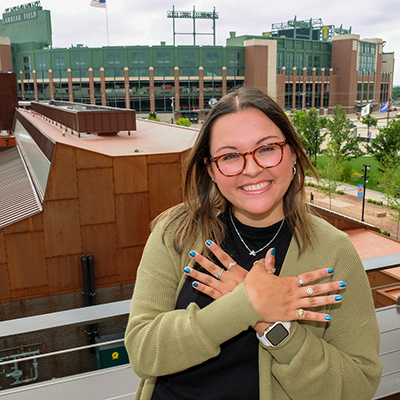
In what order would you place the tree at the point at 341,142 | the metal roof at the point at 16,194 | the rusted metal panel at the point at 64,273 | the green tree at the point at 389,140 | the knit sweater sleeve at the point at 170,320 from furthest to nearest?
the tree at the point at 341,142, the green tree at the point at 389,140, the rusted metal panel at the point at 64,273, the metal roof at the point at 16,194, the knit sweater sleeve at the point at 170,320

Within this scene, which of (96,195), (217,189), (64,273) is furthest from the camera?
(64,273)

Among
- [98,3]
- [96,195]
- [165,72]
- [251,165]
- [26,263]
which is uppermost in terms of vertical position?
[98,3]

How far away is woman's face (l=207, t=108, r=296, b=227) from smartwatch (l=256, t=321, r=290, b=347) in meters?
0.50

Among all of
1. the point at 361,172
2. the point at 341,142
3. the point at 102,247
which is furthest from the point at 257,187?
the point at 341,142

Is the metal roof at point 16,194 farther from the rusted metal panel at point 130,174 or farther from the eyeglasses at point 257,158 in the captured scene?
the eyeglasses at point 257,158

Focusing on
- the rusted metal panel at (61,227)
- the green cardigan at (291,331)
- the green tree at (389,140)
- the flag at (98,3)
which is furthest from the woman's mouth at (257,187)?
the flag at (98,3)

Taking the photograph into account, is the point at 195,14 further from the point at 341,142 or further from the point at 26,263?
the point at 26,263

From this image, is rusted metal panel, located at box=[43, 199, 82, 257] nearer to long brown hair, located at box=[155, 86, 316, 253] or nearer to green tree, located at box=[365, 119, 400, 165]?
long brown hair, located at box=[155, 86, 316, 253]

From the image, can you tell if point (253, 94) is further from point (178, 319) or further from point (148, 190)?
point (148, 190)

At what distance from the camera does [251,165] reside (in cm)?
190

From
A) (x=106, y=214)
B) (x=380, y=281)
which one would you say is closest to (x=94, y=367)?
(x=106, y=214)

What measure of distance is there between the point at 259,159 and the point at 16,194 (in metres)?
14.8

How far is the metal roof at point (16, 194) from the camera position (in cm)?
1256

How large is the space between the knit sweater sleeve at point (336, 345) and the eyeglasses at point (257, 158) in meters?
0.42
